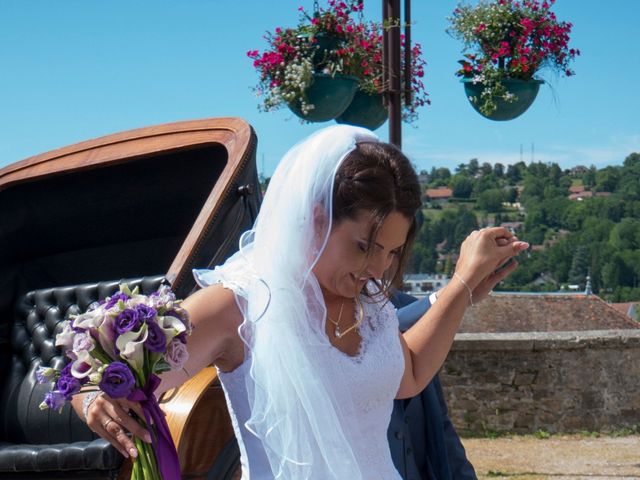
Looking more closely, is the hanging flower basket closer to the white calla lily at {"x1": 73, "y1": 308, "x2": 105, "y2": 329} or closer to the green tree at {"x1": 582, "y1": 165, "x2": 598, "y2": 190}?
the white calla lily at {"x1": 73, "y1": 308, "x2": 105, "y2": 329}

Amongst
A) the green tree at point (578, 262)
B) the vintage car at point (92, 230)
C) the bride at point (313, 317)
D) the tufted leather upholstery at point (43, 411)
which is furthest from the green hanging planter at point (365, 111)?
the green tree at point (578, 262)

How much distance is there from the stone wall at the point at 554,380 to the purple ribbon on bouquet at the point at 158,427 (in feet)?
21.7

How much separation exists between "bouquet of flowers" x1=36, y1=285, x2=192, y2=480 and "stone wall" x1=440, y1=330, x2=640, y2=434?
264 inches

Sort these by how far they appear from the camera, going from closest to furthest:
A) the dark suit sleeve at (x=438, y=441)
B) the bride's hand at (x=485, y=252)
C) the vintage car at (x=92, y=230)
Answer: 1. the bride's hand at (x=485, y=252)
2. the dark suit sleeve at (x=438, y=441)
3. the vintage car at (x=92, y=230)

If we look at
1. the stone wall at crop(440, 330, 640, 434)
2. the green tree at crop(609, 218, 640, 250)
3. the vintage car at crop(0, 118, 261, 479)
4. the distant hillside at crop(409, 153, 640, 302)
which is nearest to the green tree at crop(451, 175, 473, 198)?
the distant hillside at crop(409, 153, 640, 302)

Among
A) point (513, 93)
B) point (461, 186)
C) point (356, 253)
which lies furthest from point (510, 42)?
point (461, 186)

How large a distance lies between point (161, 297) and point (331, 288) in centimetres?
49

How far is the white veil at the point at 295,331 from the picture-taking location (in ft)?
6.97

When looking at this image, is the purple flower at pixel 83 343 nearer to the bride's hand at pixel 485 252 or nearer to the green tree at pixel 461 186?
the bride's hand at pixel 485 252

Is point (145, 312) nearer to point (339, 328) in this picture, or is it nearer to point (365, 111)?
point (339, 328)

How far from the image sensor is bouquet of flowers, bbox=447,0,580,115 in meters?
6.42

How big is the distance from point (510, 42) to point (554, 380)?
318cm

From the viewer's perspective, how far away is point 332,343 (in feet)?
7.54

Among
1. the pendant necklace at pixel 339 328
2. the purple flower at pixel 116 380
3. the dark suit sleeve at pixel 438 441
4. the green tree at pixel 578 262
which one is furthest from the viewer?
the green tree at pixel 578 262
